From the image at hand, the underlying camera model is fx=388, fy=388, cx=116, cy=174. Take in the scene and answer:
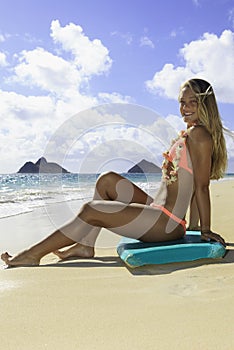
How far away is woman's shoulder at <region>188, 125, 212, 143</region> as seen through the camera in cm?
293

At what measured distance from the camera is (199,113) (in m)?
3.08

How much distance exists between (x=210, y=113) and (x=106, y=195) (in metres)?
1.09

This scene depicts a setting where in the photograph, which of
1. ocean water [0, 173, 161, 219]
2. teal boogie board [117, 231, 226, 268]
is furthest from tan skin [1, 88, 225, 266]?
ocean water [0, 173, 161, 219]

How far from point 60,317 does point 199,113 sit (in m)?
1.94

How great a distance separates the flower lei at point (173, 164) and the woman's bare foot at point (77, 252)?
0.87m

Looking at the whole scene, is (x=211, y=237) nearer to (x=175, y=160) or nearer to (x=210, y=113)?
(x=175, y=160)

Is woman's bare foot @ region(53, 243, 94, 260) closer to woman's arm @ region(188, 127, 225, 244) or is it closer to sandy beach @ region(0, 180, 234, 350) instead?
sandy beach @ region(0, 180, 234, 350)

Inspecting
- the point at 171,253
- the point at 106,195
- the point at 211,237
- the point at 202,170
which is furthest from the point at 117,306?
the point at 106,195

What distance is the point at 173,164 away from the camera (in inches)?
123

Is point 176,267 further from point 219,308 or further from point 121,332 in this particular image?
point 121,332

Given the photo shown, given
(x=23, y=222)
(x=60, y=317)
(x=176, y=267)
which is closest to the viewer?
(x=60, y=317)

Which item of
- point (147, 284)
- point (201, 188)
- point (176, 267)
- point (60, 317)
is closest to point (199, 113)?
point (201, 188)

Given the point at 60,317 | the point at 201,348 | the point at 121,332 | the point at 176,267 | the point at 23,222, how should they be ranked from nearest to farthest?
the point at 201,348 → the point at 121,332 → the point at 60,317 → the point at 176,267 → the point at 23,222

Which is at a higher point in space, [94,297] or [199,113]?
[199,113]
